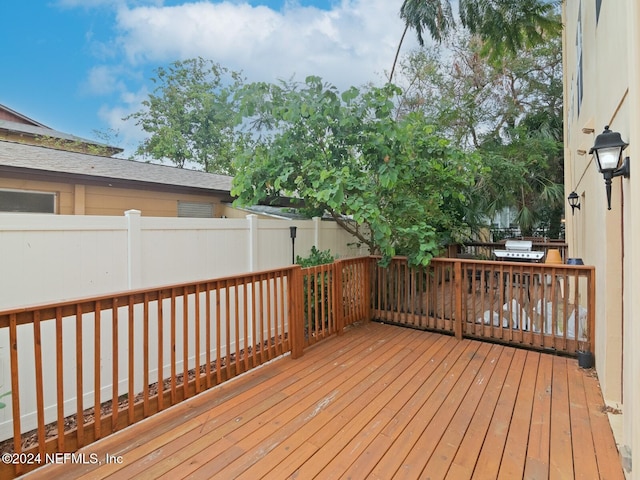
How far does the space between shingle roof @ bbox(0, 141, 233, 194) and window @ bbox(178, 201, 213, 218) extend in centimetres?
38

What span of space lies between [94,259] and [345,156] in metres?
3.22

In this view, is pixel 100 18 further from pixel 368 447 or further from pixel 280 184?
pixel 368 447

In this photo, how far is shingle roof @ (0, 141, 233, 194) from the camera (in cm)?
443

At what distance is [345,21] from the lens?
9.11m

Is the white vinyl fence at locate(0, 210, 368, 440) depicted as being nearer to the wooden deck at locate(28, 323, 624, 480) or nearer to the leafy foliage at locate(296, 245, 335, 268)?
the leafy foliage at locate(296, 245, 335, 268)

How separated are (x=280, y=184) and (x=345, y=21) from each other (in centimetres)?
709

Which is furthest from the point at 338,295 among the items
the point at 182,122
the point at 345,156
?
the point at 182,122

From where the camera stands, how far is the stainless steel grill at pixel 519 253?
267 inches

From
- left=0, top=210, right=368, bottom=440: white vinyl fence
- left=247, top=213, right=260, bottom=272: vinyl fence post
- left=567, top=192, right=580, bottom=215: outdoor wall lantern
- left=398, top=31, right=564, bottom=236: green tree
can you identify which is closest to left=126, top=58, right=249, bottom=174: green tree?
left=398, top=31, right=564, bottom=236: green tree

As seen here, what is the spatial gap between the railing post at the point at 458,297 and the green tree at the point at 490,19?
136 inches

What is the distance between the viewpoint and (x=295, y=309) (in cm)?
366

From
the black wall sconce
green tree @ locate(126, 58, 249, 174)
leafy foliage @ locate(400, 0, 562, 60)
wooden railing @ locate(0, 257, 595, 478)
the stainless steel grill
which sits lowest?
wooden railing @ locate(0, 257, 595, 478)

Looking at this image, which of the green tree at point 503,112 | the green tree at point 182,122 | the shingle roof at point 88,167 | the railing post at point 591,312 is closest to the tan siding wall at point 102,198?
the shingle roof at point 88,167

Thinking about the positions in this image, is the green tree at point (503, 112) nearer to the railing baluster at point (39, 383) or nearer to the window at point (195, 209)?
the window at point (195, 209)
